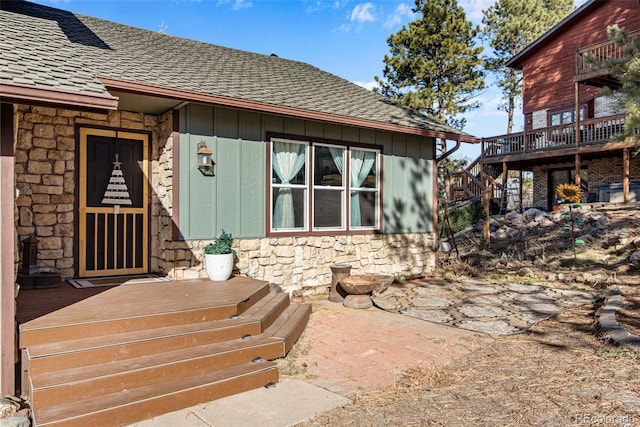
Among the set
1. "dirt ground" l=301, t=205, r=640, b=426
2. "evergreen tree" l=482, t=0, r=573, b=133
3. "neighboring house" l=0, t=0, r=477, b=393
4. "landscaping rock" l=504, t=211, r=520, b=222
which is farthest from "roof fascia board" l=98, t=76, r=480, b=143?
"evergreen tree" l=482, t=0, r=573, b=133

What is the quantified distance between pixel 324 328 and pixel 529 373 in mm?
2322

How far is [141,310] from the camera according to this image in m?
3.88

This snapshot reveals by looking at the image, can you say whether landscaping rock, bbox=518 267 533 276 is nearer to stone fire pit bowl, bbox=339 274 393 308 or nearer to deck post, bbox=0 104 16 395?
stone fire pit bowl, bbox=339 274 393 308

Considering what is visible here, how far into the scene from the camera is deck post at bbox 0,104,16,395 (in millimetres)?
3141

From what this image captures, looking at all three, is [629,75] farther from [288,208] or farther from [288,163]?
[288,208]

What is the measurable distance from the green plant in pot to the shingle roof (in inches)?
80.5

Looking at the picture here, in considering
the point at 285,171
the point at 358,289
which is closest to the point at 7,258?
the point at 285,171

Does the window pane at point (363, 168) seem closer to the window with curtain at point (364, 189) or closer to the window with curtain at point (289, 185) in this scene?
the window with curtain at point (364, 189)

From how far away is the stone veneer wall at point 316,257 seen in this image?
6.22 metres

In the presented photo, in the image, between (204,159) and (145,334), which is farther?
(204,159)

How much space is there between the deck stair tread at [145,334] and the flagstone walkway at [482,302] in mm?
2475

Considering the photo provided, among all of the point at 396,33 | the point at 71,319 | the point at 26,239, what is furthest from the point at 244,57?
the point at 396,33

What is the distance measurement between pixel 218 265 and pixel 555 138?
15031 mm

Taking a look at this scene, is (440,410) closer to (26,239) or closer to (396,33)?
(26,239)
